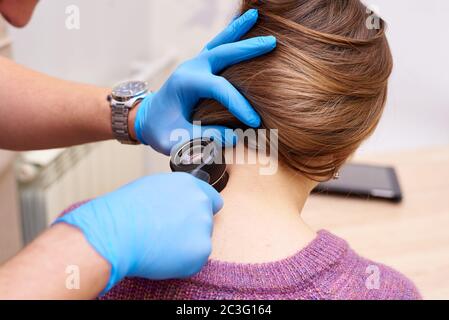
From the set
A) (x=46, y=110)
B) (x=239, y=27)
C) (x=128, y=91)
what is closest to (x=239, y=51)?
(x=239, y=27)

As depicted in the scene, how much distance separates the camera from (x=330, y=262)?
30.5 inches

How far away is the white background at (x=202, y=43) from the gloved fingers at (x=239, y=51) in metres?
1.06

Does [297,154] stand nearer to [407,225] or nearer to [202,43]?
[407,225]

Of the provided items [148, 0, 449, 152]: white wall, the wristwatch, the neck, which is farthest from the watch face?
[148, 0, 449, 152]: white wall

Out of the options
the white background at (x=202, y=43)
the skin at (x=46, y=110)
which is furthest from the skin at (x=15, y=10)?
the white background at (x=202, y=43)

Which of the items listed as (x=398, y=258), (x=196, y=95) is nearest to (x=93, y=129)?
(x=196, y=95)

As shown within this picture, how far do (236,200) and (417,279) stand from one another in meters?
0.64

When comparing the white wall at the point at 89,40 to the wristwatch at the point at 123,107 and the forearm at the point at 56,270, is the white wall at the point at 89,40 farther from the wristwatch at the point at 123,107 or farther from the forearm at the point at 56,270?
the forearm at the point at 56,270

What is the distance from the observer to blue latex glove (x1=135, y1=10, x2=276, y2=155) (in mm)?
796

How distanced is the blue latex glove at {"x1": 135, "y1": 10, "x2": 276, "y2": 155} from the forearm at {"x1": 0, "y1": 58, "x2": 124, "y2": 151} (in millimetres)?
125

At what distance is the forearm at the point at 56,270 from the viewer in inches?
22.9

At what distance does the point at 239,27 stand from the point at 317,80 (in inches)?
7.6

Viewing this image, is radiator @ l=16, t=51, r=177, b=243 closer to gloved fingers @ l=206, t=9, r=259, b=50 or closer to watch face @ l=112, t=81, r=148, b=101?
watch face @ l=112, t=81, r=148, b=101
